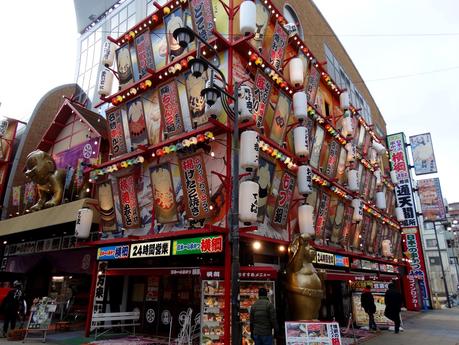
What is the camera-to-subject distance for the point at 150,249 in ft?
44.6

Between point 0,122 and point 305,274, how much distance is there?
24987 millimetres

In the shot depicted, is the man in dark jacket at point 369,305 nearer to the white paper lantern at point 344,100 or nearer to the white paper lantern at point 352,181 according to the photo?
the white paper lantern at point 352,181

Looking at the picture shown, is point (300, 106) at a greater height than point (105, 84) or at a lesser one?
lesser

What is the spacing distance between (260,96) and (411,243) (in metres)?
25.8

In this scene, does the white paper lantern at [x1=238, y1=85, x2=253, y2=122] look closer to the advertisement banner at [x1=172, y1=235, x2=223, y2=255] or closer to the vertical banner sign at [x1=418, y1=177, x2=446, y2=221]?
the advertisement banner at [x1=172, y1=235, x2=223, y2=255]

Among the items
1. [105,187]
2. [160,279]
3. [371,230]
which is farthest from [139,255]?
[371,230]

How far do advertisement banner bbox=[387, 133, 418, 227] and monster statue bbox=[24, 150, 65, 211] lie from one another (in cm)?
2912

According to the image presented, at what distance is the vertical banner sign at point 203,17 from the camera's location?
46.1 ft

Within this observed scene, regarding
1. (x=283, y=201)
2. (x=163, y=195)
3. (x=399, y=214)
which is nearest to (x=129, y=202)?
(x=163, y=195)

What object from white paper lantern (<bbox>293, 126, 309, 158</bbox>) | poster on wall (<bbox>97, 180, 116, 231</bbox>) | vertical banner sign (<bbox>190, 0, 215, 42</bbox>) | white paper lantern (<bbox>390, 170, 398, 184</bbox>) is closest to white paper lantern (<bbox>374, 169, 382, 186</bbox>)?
white paper lantern (<bbox>390, 170, 398, 184</bbox>)

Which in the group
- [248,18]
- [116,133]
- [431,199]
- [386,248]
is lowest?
[386,248]

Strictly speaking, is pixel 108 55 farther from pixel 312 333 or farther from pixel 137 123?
pixel 312 333

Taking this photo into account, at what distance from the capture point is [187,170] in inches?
493

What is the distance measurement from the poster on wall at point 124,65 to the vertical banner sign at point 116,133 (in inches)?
80.0
